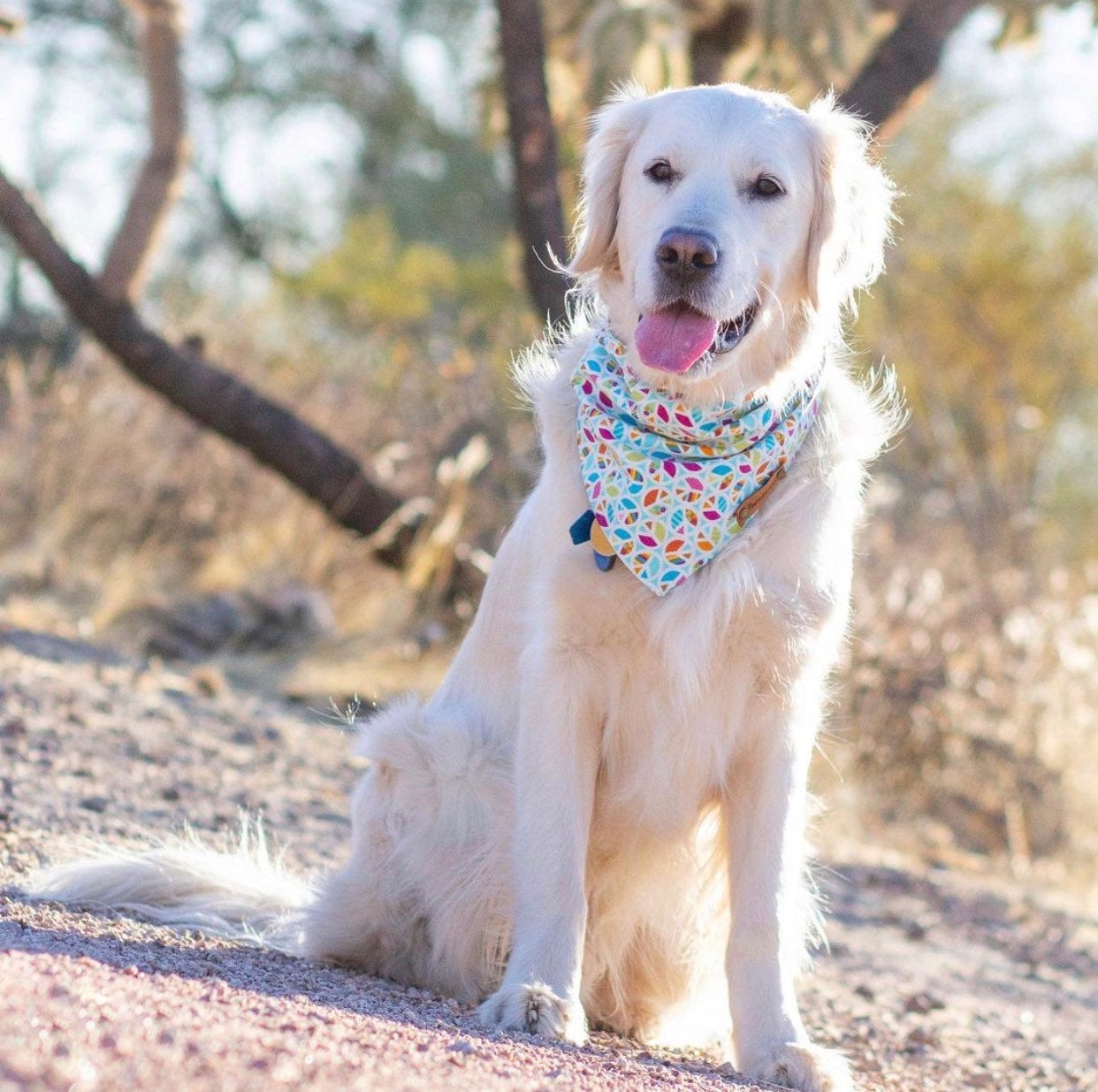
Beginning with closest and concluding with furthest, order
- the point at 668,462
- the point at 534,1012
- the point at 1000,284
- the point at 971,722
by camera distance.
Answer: the point at 534,1012, the point at 668,462, the point at 971,722, the point at 1000,284

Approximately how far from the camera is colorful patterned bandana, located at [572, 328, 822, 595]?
9.94 feet

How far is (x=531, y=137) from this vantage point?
6.74 meters

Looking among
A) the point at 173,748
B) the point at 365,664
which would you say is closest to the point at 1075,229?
the point at 365,664

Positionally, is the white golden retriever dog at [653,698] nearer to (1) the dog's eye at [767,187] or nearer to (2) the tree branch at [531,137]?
(1) the dog's eye at [767,187]

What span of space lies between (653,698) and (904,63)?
510 centimetres

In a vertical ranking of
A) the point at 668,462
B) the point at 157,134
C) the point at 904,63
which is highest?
the point at 904,63

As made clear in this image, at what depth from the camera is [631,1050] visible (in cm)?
312

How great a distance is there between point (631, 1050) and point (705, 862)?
1.37ft

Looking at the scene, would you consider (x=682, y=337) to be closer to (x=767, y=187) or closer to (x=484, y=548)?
(x=767, y=187)

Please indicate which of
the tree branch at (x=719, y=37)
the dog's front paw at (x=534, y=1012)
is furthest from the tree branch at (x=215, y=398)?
the dog's front paw at (x=534, y=1012)

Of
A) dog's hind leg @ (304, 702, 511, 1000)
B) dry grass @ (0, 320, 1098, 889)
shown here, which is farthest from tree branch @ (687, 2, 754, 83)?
dog's hind leg @ (304, 702, 511, 1000)

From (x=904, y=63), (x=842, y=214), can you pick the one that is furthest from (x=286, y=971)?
(x=904, y=63)

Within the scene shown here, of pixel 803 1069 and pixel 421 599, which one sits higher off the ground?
pixel 421 599

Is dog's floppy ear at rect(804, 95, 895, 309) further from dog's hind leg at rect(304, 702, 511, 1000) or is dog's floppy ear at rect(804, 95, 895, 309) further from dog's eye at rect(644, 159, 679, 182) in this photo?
dog's hind leg at rect(304, 702, 511, 1000)
